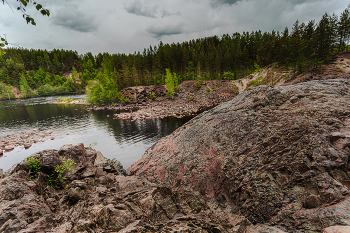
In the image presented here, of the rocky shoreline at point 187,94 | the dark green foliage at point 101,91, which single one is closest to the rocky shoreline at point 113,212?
the rocky shoreline at point 187,94

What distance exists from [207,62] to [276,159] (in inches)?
3205

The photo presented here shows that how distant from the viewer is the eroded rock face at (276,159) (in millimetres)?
5527

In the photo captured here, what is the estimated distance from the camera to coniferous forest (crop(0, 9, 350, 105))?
164 feet

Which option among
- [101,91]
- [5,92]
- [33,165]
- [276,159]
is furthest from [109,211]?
[5,92]

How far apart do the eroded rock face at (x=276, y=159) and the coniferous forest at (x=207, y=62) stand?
4184cm

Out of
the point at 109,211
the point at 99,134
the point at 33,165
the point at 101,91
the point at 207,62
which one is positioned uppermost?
the point at 207,62

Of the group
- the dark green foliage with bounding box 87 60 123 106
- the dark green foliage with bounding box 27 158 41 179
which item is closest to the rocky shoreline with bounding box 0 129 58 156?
the dark green foliage with bounding box 27 158 41 179

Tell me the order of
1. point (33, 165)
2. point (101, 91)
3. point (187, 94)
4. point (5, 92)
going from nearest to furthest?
point (33, 165) < point (101, 91) < point (187, 94) < point (5, 92)

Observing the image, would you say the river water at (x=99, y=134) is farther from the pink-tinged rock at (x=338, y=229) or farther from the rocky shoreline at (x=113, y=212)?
the pink-tinged rock at (x=338, y=229)

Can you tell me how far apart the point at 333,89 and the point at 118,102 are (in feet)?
238

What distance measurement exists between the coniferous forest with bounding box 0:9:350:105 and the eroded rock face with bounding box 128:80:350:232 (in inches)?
1647

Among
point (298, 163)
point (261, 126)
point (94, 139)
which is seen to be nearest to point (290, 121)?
point (261, 126)

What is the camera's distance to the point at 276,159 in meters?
7.03

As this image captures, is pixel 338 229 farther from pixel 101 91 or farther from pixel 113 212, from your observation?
pixel 101 91
